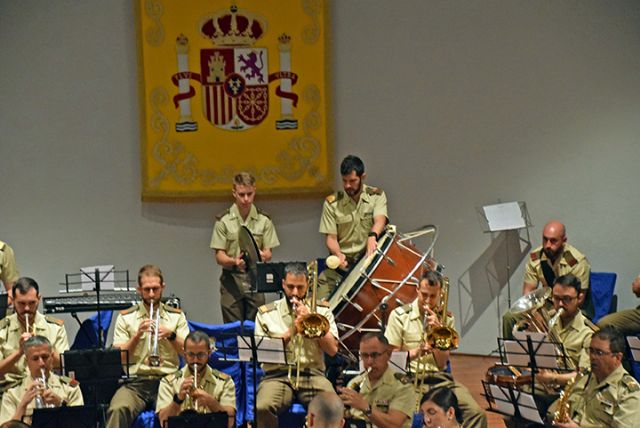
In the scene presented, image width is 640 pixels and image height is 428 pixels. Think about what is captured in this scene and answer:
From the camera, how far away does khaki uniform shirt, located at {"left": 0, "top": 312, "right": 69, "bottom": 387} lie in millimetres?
8164

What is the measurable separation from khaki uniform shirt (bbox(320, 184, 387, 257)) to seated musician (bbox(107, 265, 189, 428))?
2190 millimetres

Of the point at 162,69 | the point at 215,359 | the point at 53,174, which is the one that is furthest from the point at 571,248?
the point at 53,174

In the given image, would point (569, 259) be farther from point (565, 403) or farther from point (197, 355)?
point (197, 355)

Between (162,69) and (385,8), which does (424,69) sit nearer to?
(385,8)

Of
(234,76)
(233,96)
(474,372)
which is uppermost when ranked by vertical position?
(234,76)

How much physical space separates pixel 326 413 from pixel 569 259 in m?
5.46

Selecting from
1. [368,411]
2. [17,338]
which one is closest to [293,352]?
[368,411]

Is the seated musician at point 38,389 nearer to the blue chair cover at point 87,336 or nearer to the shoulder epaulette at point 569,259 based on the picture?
the blue chair cover at point 87,336

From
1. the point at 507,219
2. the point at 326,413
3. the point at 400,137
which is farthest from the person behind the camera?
the point at 400,137

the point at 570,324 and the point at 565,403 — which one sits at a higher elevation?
the point at 570,324

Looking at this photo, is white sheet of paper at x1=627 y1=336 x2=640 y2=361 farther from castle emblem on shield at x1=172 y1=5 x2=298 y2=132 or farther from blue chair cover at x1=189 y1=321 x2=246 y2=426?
castle emblem on shield at x1=172 y1=5 x2=298 y2=132

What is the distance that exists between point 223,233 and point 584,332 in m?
3.70

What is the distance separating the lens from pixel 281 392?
7961mm

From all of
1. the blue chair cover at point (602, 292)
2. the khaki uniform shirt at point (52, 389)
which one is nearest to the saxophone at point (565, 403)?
the blue chair cover at point (602, 292)
